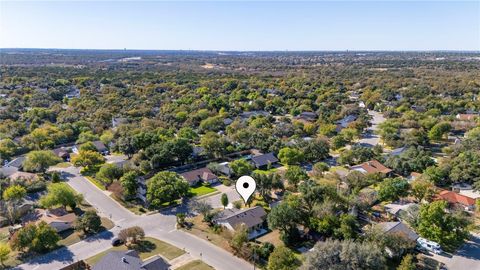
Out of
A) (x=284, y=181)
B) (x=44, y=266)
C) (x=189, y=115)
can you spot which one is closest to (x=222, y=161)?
(x=284, y=181)

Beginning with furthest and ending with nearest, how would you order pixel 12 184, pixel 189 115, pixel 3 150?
1. pixel 189 115
2. pixel 3 150
3. pixel 12 184

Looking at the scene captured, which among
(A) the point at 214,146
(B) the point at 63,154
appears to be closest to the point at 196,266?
(A) the point at 214,146

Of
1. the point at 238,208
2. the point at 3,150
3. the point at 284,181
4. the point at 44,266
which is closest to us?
the point at 44,266

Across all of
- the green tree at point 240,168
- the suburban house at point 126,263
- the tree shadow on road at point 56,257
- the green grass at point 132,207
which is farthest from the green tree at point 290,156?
the tree shadow on road at point 56,257

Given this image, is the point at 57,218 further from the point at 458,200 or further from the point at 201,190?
the point at 458,200

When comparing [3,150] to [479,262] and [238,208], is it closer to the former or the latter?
[238,208]

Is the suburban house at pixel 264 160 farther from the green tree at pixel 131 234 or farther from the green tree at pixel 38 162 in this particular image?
the green tree at pixel 38 162
